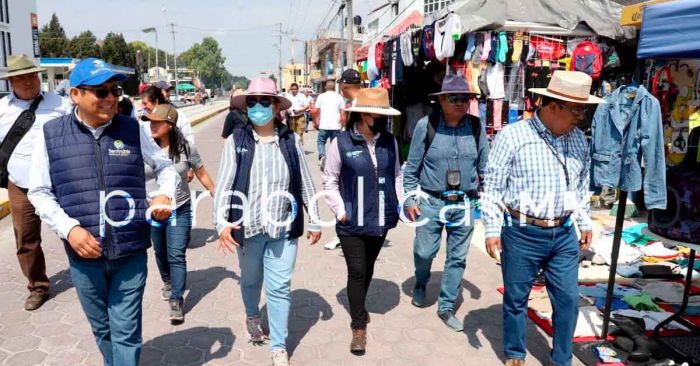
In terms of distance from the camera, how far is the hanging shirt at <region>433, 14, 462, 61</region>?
23.2 feet

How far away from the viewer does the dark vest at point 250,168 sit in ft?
11.0

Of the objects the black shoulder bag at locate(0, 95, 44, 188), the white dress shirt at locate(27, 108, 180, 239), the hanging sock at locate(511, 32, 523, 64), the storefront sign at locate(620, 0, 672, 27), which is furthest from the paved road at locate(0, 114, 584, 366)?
the hanging sock at locate(511, 32, 523, 64)

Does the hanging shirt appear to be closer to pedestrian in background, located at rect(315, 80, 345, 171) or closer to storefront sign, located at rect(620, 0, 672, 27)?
pedestrian in background, located at rect(315, 80, 345, 171)

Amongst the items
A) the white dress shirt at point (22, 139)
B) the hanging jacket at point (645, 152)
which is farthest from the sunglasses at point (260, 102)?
the hanging jacket at point (645, 152)

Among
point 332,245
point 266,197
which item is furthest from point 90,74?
point 332,245

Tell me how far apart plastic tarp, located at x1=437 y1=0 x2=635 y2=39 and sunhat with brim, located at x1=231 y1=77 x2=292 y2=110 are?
4.57 meters

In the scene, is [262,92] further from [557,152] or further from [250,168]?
[557,152]

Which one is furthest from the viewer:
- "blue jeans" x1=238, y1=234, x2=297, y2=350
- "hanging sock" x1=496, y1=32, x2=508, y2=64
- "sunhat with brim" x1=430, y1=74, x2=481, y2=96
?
"hanging sock" x1=496, y1=32, x2=508, y2=64

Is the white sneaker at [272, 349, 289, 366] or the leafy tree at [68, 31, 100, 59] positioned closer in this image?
the white sneaker at [272, 349, 289, 366]

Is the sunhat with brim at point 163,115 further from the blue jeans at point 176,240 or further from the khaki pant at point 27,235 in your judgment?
the khaki pant at point 27,235

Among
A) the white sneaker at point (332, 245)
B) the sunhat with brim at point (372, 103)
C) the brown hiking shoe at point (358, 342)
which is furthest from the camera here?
the white sneaker at point (332, 245)

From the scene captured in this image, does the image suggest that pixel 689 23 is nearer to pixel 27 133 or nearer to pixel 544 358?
pixel 544 358

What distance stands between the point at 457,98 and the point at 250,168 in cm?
173

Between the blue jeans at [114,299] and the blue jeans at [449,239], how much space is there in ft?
7.47
